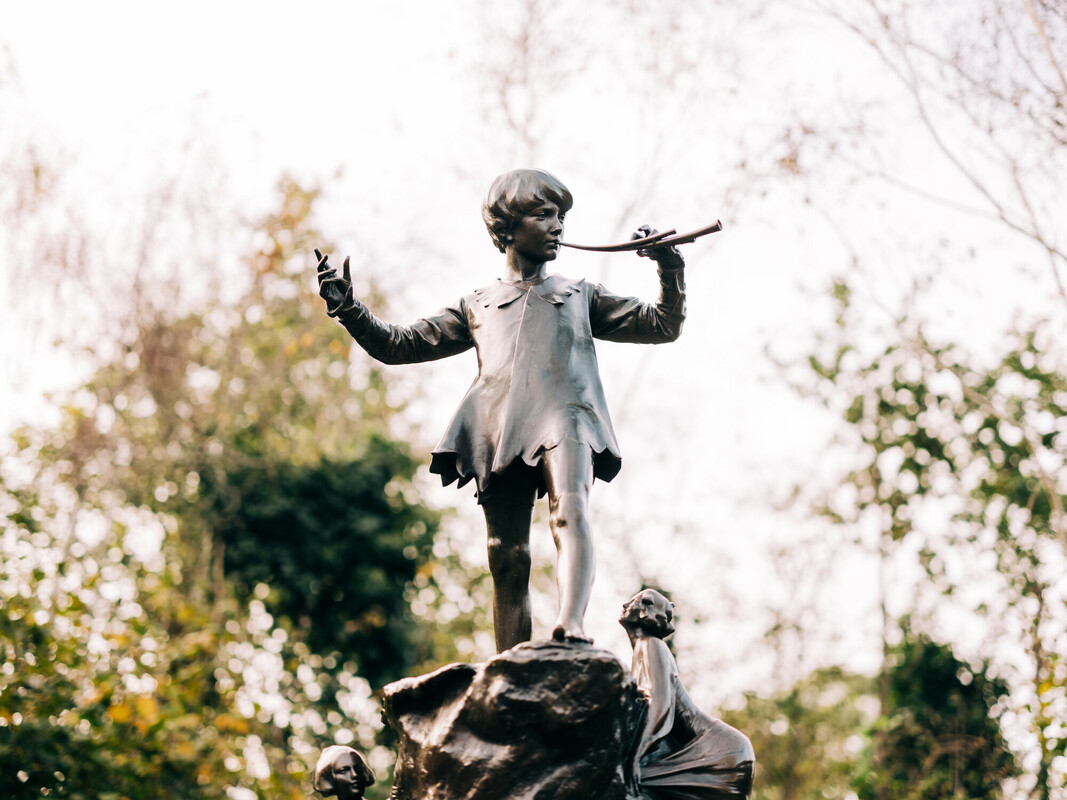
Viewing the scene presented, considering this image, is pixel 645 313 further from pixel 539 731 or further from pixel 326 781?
pixel 326 781

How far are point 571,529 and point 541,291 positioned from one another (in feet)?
3.33

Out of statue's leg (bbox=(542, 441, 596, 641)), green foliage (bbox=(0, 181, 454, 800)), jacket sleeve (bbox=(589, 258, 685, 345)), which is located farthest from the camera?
green foliage (bbox=(0, 181, 454, 800))

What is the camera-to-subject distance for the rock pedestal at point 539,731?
3.43 m

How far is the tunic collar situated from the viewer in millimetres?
4348

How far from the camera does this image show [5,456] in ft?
43.5

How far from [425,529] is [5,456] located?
5.80 metres

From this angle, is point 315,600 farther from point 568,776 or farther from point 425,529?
point 568,776

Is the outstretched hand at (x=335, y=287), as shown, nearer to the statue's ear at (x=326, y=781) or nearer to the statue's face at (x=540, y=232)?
the statue's face at (x=540, y=232)

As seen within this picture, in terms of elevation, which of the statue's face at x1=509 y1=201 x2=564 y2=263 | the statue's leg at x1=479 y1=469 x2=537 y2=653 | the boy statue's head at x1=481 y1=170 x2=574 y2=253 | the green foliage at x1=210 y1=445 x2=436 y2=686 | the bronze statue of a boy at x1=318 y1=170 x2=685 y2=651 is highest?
the green foliage at x1=210 y1=445 x2=436 y2=686

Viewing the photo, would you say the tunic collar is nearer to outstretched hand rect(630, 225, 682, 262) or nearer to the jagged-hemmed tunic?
the jagged-hemmed tunic

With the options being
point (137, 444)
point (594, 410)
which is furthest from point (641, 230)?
point (137, 444)

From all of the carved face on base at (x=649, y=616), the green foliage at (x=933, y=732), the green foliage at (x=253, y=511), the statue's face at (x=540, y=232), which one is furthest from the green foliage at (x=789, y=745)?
the statue's face at (x=540, y=232)

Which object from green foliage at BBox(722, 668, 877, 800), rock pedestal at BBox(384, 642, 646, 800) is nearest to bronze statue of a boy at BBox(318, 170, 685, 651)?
rock pedestal at BBox(384, 642, 646, 800)

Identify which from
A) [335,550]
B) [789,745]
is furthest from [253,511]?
[789,745]
